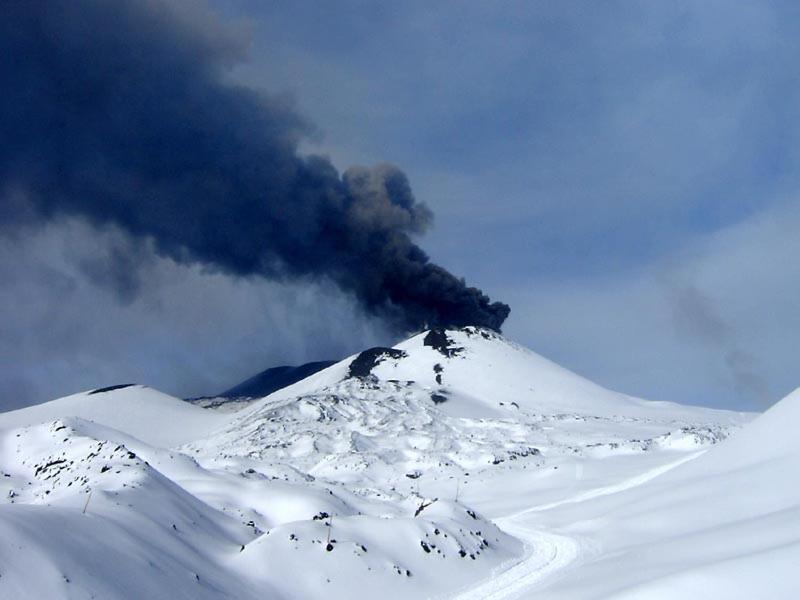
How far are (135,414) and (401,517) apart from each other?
112029 millimetres

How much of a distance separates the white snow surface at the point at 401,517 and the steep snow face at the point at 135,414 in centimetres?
3110

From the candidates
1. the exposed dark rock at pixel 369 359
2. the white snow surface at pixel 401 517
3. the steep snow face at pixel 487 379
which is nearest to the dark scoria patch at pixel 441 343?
the steep snow face at pixel 487 379

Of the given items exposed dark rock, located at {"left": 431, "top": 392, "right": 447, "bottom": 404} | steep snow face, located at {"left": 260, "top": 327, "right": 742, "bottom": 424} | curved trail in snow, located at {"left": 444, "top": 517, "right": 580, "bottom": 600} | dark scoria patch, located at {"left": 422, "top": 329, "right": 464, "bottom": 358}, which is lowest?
curved trail in snow, located at {"left": 444, "top": 517, "right": 580, "bottom": 600}

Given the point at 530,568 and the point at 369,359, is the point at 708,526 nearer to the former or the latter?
the point at 530,568

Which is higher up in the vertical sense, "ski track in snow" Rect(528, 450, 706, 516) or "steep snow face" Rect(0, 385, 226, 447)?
"steep snow face" Rect(0, 385, 226, 447)

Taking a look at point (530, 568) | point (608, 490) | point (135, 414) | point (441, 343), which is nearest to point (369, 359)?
point (441, 343)

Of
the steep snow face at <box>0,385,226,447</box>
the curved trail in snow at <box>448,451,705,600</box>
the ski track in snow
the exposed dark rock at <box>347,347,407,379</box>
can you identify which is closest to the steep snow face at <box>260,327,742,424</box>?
the exposed dark rock at <box>347,347,407,379</box>

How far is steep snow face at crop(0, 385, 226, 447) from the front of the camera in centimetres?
12071

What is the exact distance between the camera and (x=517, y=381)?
136 meters

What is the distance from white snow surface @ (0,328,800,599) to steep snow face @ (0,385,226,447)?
102 ft

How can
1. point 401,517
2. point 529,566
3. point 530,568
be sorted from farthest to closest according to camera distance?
point 401,517 → point 529,566 → point 530,568

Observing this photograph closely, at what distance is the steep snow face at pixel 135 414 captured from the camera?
121 meters

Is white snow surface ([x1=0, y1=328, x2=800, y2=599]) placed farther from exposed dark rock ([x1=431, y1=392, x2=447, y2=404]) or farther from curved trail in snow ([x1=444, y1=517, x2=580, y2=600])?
exposed dark rock ([x1=431, y1=392, x2=447, y2=404])

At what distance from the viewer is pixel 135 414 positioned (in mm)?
131500
